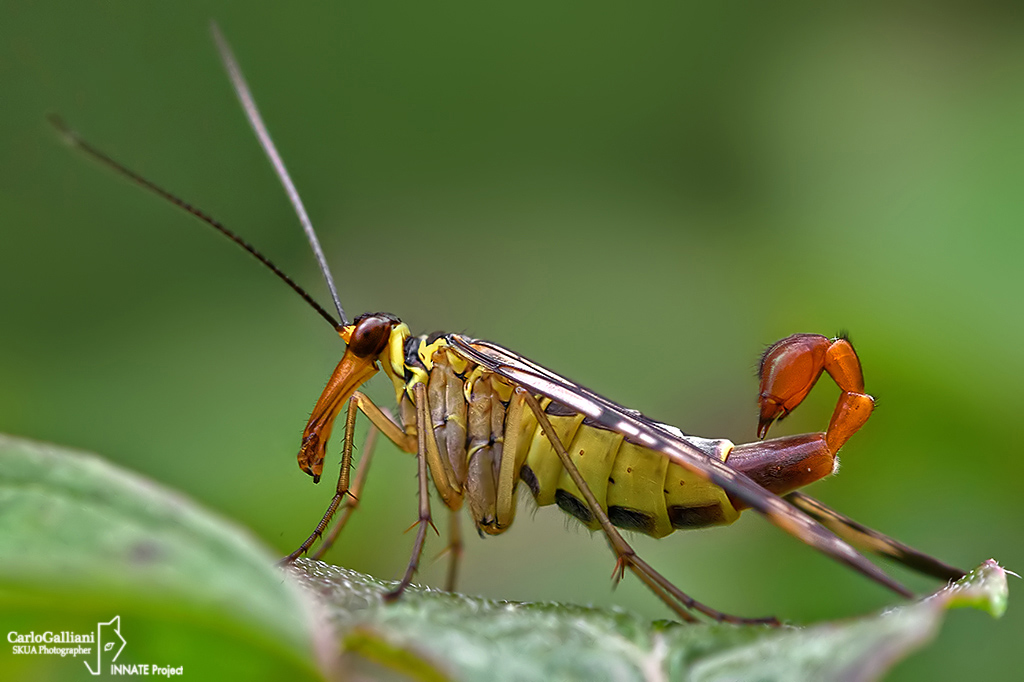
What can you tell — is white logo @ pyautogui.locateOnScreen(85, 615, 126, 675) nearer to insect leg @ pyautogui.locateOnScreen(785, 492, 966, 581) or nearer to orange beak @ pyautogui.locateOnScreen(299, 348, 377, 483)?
orange beak @ pyautogui.locateOnScreen(299, 348, 377, 483)

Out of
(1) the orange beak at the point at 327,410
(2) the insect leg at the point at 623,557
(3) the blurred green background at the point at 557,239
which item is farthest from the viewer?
(3) the blurred green background at the point at 557,239

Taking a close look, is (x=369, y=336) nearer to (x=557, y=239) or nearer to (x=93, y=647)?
(x=93, y=647)

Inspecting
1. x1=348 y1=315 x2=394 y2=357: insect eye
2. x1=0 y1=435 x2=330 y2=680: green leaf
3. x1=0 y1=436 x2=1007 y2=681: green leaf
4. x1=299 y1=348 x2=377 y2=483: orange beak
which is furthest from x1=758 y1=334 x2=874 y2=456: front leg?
x1=0 y1=435 x2=330 y2=680: green leaf

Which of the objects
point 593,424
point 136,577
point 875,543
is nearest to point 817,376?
point 875,543

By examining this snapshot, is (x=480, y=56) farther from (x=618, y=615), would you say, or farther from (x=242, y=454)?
(x=618, y=615)

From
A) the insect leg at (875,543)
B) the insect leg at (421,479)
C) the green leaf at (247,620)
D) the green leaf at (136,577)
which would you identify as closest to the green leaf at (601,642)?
the green leaf at (247,620)

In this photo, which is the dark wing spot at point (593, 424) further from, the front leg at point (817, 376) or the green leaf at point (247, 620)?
the green leaf at point (247, 620)
